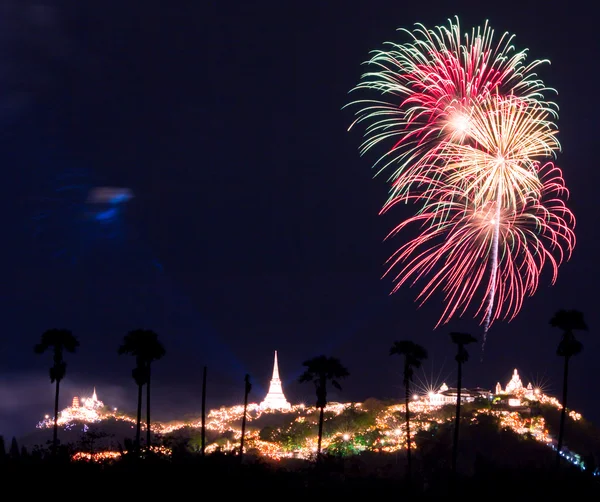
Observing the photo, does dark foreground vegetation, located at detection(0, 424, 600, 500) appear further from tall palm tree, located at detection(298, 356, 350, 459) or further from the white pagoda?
the white pagoda

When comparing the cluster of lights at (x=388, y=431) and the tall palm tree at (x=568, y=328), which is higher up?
the tall palm tree at (x=568, y=328)

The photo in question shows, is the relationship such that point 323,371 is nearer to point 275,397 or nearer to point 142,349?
point 142,349

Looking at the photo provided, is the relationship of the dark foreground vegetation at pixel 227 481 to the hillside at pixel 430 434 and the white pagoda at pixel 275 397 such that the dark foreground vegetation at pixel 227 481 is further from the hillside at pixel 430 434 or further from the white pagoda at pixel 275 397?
the white pagoda at pixel 275 397

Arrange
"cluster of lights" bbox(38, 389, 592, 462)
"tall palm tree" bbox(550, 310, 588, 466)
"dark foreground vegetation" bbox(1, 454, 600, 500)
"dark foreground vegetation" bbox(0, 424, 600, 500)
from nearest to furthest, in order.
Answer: "dark foreground vegetation" bbox(1, 454, 600, 500) < "dark foreground vegetation" bbox(0, 424, 600, 500) < "tall palm tree" bbox(550, 310, 588, 466) < "cluster of lights" bbox(38, 389, 592, 462)

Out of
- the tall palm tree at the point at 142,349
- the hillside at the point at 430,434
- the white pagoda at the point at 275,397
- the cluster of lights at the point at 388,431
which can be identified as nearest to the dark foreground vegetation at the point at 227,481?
the tall palm tree at the point at 142,349

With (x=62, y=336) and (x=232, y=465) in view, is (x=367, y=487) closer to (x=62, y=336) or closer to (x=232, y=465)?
(x=232, y=465)

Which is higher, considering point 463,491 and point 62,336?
point 62,336

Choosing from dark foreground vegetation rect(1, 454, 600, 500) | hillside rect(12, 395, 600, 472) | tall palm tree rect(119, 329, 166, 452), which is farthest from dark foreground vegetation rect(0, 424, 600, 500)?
hillside rect(12, 395, 600, 472)

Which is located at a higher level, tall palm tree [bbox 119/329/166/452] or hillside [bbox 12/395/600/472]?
tall palm tree [bbox 119/329/166/452]

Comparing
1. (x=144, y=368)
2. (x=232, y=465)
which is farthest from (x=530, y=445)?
(x=232, y=465)
